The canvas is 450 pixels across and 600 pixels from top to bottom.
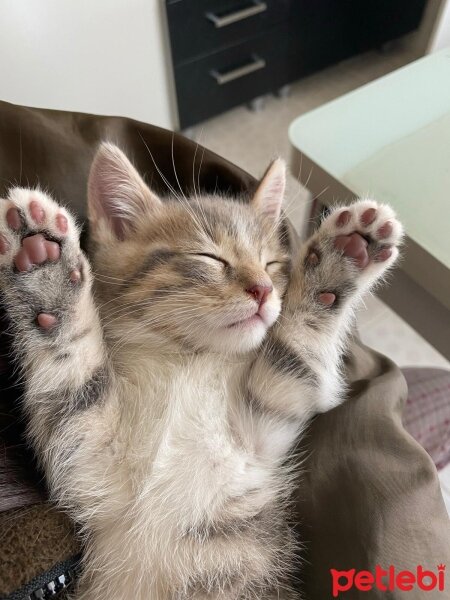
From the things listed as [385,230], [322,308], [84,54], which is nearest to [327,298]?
[322,308]

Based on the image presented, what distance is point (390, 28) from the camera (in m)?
2.20

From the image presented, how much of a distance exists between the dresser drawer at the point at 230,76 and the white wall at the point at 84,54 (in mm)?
101

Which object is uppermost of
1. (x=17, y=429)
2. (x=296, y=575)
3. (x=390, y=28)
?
(x=17, y=429)

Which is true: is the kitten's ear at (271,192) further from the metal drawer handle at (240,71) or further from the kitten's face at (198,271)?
the metal drawer handle at (240,71)

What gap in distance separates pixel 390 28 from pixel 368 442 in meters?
2.10

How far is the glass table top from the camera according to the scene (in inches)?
35.6

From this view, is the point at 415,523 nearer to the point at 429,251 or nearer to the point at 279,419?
the point at 279,419

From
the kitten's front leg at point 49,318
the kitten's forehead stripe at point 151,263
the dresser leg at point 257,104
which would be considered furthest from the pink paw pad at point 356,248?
the dresser leg at point 257,104

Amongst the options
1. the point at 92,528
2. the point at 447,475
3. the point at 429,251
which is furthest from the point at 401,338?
the point at 92,528

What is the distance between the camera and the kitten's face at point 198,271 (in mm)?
695

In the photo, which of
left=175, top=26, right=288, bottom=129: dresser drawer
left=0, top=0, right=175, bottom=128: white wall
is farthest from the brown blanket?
left=175, top=26, right=288, bottom=129: dresser drawer

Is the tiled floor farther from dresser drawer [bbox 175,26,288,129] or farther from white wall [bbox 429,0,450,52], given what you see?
white wall [bbox 429,0,450,52]

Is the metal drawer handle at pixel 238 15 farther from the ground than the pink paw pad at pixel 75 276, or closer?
closer

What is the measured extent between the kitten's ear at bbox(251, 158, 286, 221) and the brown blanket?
68 millimetres
